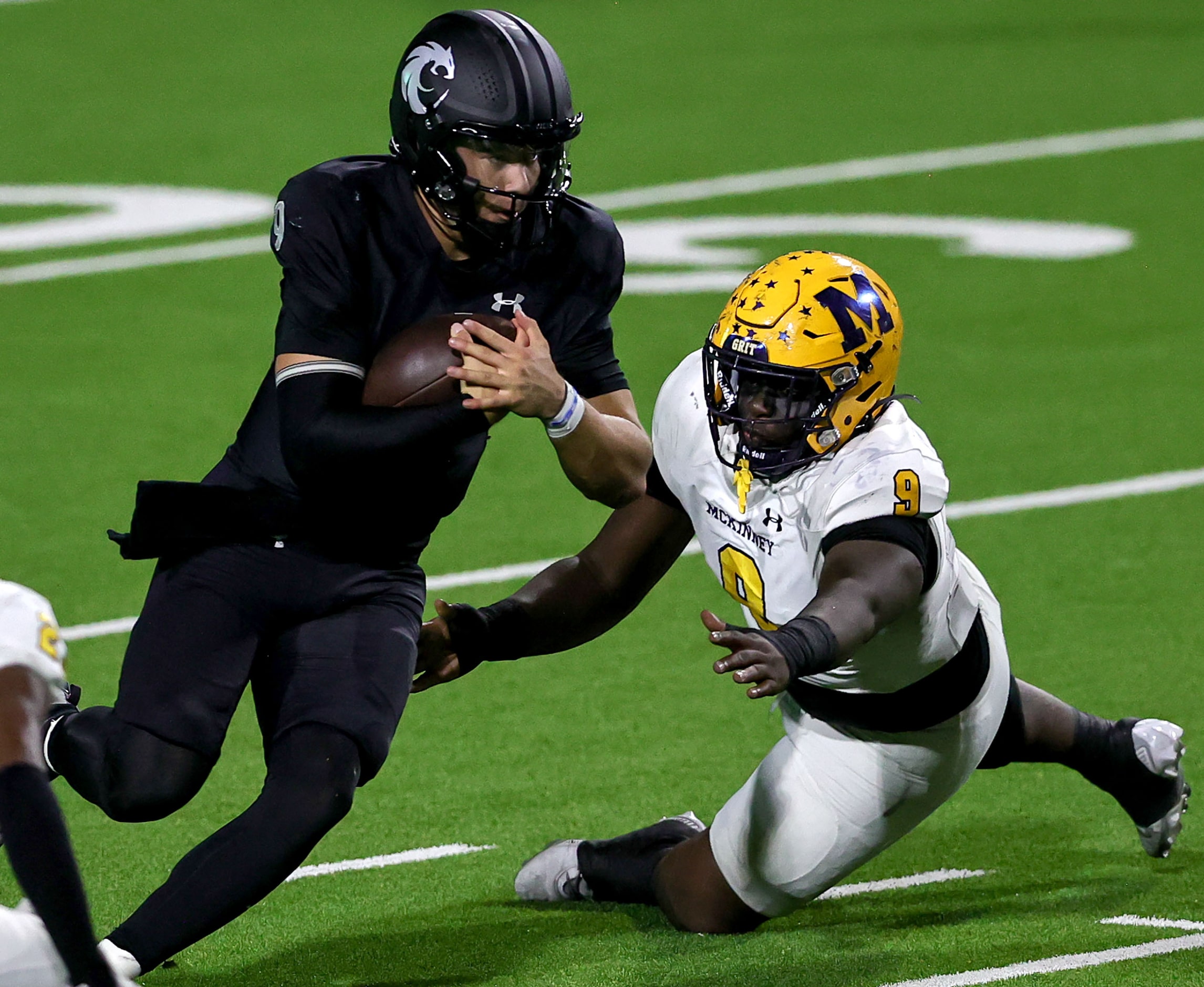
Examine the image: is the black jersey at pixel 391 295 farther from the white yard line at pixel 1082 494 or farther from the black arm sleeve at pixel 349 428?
the white yard line at pixel 1082 494

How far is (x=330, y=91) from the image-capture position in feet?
49.0

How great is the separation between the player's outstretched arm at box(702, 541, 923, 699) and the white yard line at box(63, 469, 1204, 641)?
3374 millimetres

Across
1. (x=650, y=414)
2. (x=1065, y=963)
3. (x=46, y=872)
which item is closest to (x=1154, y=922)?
(x=1065, y=963)

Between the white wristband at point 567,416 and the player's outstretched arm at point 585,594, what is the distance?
22.4 inches

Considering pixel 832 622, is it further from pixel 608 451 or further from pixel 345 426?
pixel 345 426

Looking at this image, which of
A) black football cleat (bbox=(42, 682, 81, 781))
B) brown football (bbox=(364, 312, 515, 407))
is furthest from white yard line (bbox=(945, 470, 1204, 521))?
black football cleat (bbox=(42, 682, 81, 781))

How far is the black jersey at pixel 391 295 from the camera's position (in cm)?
448

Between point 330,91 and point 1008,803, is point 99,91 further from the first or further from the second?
point 1008,803

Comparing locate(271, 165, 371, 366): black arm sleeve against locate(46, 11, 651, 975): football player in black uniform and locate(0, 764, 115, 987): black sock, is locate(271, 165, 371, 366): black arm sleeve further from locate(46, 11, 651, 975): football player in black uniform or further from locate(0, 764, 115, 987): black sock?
locate(0, 764, 115, 987): black sock

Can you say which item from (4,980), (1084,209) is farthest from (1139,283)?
(4,980)

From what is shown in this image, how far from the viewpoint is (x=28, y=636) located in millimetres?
3367

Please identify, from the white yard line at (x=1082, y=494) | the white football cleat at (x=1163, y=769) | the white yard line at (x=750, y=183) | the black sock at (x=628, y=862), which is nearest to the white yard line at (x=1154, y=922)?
the white football cleat at (x=1163, y=769)

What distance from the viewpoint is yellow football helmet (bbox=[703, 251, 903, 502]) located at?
14.3ft

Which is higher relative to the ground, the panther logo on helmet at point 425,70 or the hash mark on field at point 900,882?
the panther logo on helmet at point 425,70
